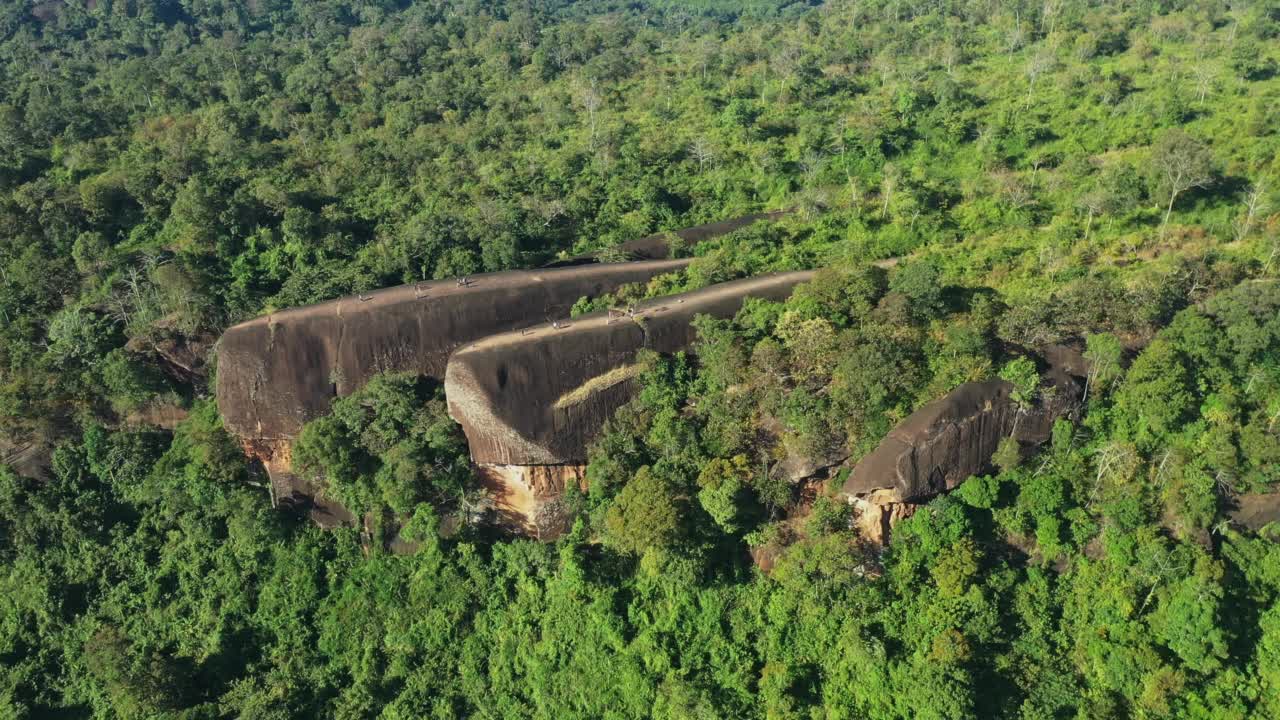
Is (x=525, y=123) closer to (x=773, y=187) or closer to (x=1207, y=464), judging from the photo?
(x=773, y=187)

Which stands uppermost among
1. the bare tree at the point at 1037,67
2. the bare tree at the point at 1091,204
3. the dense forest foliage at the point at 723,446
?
the bare tree at the point at 1037,67

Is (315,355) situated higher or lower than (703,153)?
lower

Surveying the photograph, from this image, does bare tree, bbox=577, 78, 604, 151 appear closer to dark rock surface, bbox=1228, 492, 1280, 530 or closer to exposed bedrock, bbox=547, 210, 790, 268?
exposed bedrock, bbox=547, 210, 790, 268

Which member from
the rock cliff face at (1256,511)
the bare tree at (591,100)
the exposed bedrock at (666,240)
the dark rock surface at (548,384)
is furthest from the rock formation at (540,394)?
the bare tree at (591,100)

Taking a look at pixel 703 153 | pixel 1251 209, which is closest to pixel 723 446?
pixel 703 153

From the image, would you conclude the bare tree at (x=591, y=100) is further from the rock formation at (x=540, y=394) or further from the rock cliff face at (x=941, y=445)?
the rock cliff face at (x=941, y=445)

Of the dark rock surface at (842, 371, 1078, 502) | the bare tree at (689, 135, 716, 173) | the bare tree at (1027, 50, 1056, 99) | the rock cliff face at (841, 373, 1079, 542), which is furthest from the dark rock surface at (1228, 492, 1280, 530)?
the bare tree at (1027, 50, 1056, 99)

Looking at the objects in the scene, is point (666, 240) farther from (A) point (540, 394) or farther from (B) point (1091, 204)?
(B) point (1091, 204)

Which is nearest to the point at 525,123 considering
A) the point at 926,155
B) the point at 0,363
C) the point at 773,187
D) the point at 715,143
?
the point at 715,143
